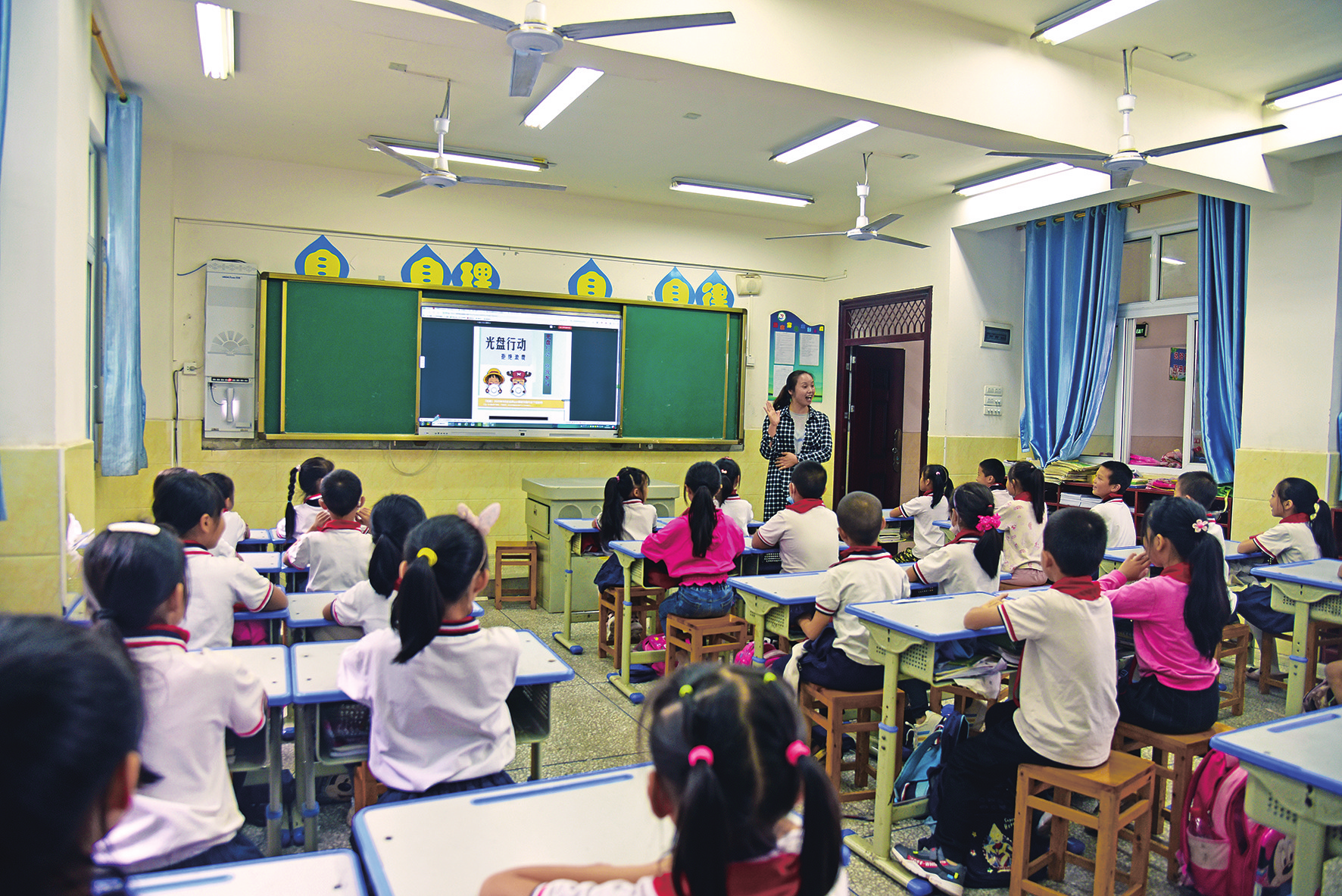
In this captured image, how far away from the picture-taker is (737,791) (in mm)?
917

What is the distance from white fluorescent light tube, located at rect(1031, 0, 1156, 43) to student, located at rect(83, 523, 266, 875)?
14.2ft

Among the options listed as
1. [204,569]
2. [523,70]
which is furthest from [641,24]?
[204,569]

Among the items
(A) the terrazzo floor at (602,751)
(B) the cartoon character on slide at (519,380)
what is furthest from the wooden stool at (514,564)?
(B) the cartoon character on slide at (519,380)

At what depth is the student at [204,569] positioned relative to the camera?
2.27m

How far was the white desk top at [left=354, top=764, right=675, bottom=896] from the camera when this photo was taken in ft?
3.82

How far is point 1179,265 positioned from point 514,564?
5270mm

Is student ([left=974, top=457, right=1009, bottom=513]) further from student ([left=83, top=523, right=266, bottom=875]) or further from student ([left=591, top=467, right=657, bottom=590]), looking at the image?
student ([left=83, top=523, right=266, bottom=875])

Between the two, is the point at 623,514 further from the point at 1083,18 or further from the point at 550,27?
the point at 1083,18

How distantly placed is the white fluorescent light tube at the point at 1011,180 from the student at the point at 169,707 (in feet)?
18.5

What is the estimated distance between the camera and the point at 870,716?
2957 mm

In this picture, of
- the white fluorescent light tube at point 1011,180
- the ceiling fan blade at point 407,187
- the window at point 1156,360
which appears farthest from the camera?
the window at point 1156,360

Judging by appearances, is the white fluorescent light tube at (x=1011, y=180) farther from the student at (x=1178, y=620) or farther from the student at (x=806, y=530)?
the student at (x=1178, y=620)

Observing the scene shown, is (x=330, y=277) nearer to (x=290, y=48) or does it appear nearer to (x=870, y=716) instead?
(x=290, y=48)

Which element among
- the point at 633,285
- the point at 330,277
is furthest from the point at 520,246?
the point at 330,277
